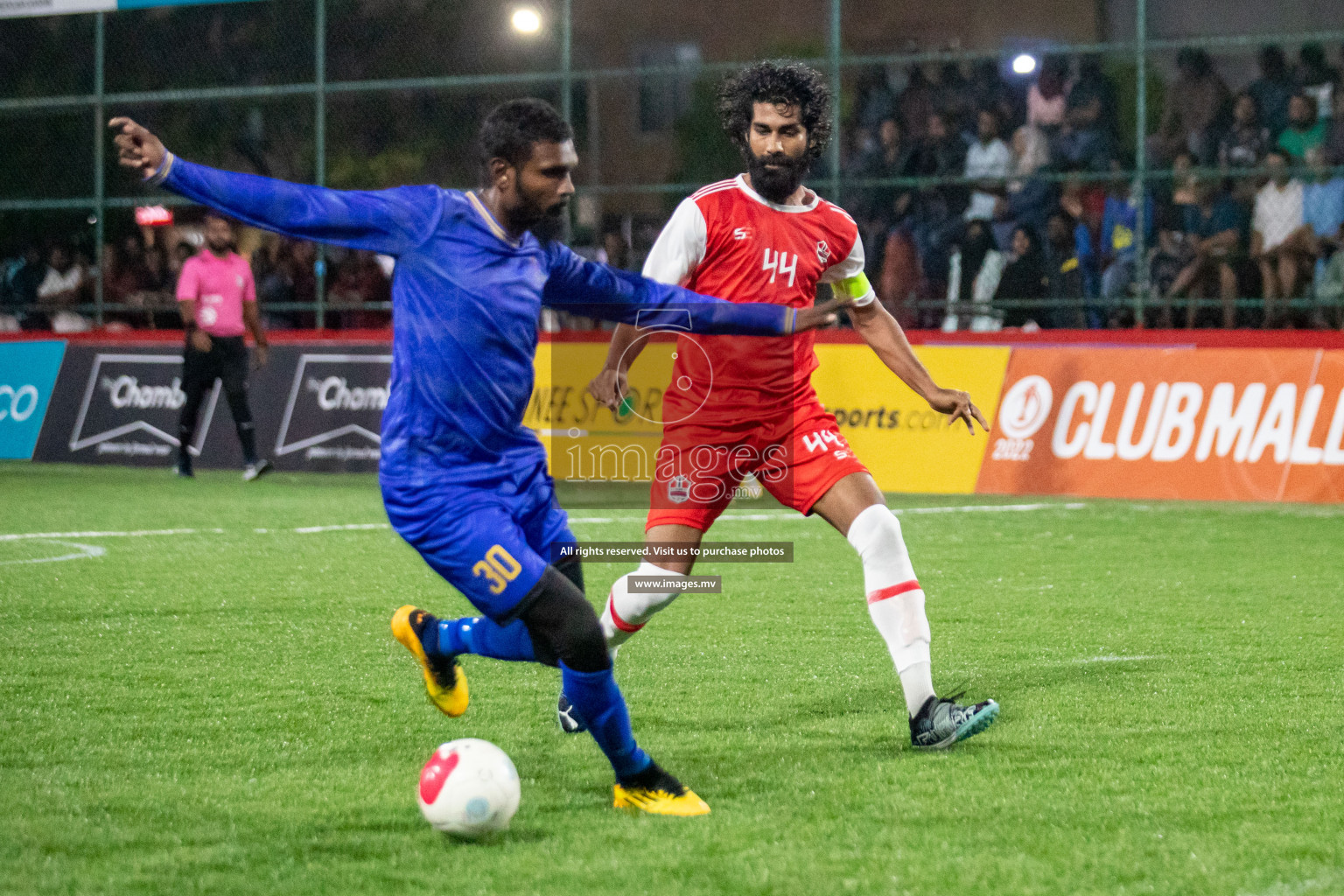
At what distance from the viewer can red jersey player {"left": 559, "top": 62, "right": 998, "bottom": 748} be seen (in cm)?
530

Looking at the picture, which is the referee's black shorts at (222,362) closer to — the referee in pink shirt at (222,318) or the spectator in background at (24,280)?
the referee in pink shirt at (222,318)

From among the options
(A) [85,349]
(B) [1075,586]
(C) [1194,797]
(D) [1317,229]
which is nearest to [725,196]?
(C) [1194,797]

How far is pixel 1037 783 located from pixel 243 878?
84.7 inches

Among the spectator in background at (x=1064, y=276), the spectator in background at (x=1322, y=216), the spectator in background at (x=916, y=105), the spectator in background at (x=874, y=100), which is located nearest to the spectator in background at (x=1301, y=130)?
the spectator in background at (x=1322, y=216)

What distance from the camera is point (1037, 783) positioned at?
183 inches

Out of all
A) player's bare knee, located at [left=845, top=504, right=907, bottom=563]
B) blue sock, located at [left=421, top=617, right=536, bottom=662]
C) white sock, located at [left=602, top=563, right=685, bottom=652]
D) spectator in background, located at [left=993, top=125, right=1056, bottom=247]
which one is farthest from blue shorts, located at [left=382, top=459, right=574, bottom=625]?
spectator in background, located at [left=993, top=125, right=1056, bottom=247]

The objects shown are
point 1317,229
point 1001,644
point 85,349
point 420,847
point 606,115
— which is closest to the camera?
point 420,847

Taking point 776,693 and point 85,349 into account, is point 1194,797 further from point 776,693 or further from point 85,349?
point 85,349

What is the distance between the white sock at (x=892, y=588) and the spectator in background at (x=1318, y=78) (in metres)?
10.7

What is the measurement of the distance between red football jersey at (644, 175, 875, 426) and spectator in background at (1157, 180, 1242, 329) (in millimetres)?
9770

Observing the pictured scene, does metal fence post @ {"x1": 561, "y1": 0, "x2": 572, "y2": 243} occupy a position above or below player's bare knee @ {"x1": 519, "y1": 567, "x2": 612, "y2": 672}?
above

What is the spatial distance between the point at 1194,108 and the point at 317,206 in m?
12.3

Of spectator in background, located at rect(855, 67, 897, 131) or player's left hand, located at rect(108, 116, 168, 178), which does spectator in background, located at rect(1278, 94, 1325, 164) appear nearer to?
spectator in background, located at rect(855, 67, 897, 131)

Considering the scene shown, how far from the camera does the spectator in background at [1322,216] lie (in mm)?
13992
